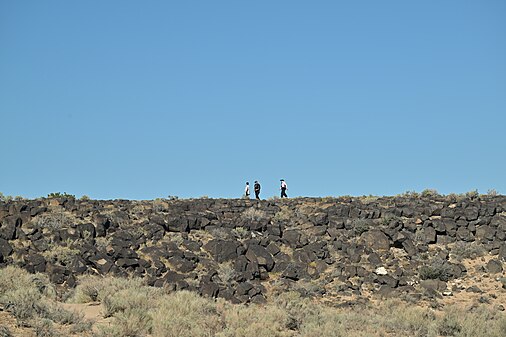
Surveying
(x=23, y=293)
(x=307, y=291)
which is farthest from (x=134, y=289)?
(x=307, y=291)

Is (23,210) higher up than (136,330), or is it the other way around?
(23,210)

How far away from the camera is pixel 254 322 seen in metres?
19.9

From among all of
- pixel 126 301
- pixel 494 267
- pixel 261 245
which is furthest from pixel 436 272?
pixel 126 301

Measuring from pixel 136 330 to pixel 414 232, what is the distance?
16.8 m

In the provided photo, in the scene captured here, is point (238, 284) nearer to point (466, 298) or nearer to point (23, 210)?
point (466, 298)

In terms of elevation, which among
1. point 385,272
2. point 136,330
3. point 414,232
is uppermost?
point 414,232

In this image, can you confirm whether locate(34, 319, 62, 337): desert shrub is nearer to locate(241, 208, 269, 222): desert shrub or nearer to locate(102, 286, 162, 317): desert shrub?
locate(102, 286, 162, 317): desert shrub

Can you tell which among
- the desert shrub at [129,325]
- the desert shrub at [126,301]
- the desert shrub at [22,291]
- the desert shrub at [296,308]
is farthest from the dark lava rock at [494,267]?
the desert shrub at [22,291]

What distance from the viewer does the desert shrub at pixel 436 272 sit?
27.0m

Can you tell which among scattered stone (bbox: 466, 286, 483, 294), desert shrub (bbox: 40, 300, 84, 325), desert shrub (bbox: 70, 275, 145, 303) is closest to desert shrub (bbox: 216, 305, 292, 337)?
desert shrub (bbox: 70, 275, 145, 303)

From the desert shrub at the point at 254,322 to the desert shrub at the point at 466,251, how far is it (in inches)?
415

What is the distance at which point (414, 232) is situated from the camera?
102 ft

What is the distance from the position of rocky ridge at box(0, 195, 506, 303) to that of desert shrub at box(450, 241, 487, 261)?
0.06 m

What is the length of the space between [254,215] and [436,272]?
9515mm
